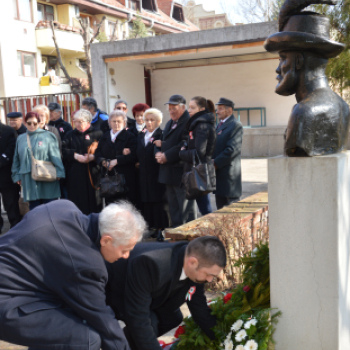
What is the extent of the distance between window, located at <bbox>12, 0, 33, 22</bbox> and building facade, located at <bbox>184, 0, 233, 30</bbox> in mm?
21735

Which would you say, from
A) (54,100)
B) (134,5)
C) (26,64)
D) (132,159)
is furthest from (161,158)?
(134,5)

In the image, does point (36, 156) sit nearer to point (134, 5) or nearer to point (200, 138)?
point (200, 138)

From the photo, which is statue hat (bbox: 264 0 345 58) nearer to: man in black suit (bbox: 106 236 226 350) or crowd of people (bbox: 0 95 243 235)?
man in black suit (bbox: 106 236 226 350)

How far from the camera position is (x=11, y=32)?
2245 centimetres

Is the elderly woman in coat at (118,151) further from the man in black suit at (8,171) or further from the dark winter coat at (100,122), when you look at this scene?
the man in black suit at (8,171)

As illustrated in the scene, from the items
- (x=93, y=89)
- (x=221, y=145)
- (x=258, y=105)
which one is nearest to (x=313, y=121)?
(x=221, y=145)

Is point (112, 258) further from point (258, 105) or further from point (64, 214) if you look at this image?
point (258, 105)

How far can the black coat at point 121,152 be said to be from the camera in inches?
225

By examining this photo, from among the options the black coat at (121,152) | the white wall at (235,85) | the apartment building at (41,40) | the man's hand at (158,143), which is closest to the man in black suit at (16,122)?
the black coat at (121,152)

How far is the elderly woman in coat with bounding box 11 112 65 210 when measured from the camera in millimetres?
5766

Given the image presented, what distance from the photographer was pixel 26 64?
23.5 m

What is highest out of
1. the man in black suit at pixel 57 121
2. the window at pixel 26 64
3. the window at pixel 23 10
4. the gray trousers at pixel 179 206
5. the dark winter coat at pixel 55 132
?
the window at pixel 23 10

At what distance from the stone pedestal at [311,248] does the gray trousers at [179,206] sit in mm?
2583

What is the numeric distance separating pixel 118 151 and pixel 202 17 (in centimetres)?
4368
